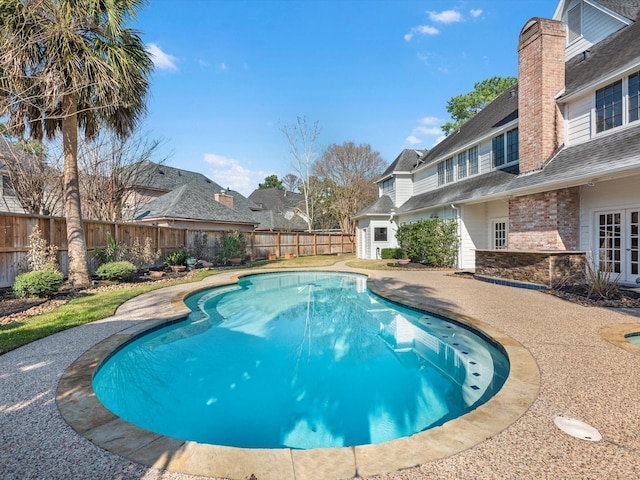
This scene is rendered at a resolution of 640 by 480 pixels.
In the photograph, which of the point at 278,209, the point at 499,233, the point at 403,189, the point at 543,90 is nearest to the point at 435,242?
the point at 499,233

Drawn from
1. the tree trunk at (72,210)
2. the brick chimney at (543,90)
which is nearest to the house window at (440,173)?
the brick chimney at (543,90)

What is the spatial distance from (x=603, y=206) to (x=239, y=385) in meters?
10.6

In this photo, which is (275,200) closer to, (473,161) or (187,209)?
(187,209)

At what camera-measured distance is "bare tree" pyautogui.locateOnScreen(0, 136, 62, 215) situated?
1358 centimetres

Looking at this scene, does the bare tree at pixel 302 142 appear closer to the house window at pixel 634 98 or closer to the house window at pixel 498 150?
the house window at pixel 498 150

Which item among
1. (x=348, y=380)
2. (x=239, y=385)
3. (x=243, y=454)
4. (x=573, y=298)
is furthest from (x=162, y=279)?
(x=573, y=298)

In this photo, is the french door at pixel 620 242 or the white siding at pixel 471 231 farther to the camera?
the white siding at pixel 471 231

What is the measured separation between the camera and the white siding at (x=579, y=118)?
948cm

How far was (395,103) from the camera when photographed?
782 inches

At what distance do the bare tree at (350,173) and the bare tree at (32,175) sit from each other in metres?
23.3

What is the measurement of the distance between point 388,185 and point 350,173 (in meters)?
11.8

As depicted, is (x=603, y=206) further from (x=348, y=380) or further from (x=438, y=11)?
(x=438, y=11)

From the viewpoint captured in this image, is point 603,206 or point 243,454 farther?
point 603,206

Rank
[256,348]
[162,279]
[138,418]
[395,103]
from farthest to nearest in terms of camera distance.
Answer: [395,103] → [162,279] → [256,348] → [138,418]
